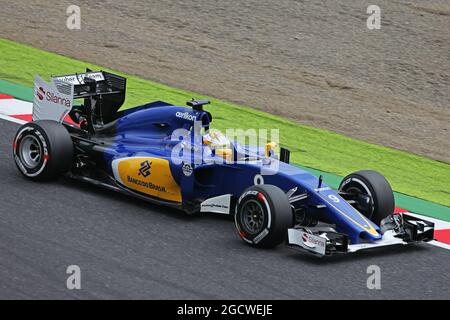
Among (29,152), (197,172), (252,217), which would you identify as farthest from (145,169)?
(252,217)

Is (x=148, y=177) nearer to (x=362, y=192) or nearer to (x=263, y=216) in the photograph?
(x=263, y=216)

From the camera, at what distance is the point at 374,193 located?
9781mm

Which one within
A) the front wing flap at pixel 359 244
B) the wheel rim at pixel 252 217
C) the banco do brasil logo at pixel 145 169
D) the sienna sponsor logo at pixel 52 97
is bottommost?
the front wing flap at pixel 359 244

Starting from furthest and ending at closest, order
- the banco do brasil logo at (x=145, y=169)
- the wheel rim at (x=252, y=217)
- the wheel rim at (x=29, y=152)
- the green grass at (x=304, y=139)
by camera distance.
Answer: the green grass at (x=304, y=139) < the wheel rim at (x=29, y=152) < the banco do brasil logo at (x=145, y=169) < the wheel rim at (x=252, y=217)

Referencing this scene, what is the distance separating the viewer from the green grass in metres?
12.3

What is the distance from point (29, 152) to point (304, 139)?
4.37 meters

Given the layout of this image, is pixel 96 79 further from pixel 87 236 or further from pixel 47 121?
pixel 87 236

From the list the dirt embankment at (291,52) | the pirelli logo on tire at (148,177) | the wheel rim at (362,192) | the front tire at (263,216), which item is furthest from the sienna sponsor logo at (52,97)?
the dirt embankment at (291,52)

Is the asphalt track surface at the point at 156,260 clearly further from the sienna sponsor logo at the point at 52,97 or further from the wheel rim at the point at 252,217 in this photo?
the sienna sponsor logo at the point at 52,97

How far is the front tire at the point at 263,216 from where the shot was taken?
8883 millimetres

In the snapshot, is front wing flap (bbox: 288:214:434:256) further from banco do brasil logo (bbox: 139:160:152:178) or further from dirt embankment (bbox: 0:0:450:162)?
dirt embankment (bbox: 0:0:450:162)

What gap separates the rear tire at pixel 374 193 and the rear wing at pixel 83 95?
9.65 ft

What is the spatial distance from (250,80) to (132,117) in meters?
6.29
